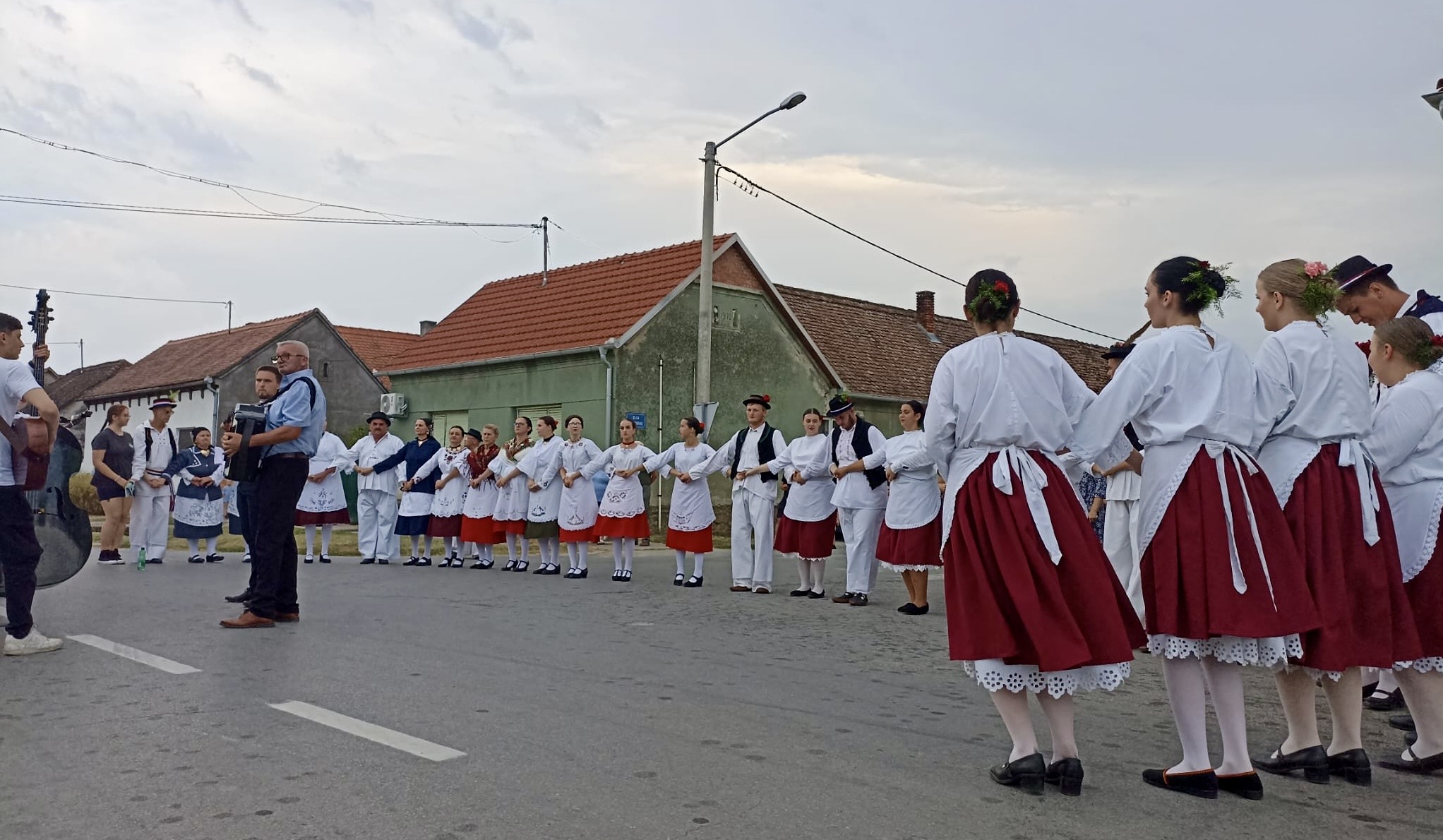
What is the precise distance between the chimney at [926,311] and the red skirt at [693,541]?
28.0 meters

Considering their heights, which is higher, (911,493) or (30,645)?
(911,493)

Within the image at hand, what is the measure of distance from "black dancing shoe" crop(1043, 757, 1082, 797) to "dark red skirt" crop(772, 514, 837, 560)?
8.31 meters

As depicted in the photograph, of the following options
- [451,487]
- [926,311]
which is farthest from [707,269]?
[926,311]

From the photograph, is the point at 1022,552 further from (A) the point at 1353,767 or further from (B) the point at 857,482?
(B) the point at 857,482

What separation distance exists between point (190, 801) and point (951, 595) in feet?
9.22

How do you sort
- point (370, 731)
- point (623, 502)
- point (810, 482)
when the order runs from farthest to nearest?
point (623, 502) → point (810, 482) → point (370, 731)

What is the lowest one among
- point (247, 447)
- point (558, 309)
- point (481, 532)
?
point (481, 532)

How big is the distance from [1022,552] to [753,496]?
936cm

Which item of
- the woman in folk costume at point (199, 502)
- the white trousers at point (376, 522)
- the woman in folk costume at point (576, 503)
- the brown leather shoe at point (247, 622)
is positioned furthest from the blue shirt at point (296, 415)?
the white trousers at point (376, 522)

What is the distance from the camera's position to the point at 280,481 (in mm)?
8609

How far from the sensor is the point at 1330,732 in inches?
220

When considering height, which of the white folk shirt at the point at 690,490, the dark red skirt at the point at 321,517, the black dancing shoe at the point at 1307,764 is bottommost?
the black dancing shoe at the point at 1307,764

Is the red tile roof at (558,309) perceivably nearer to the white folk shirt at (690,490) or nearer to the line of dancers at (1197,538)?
the white folk shirt at (690,490)

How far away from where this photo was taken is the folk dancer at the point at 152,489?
50.2 feet
